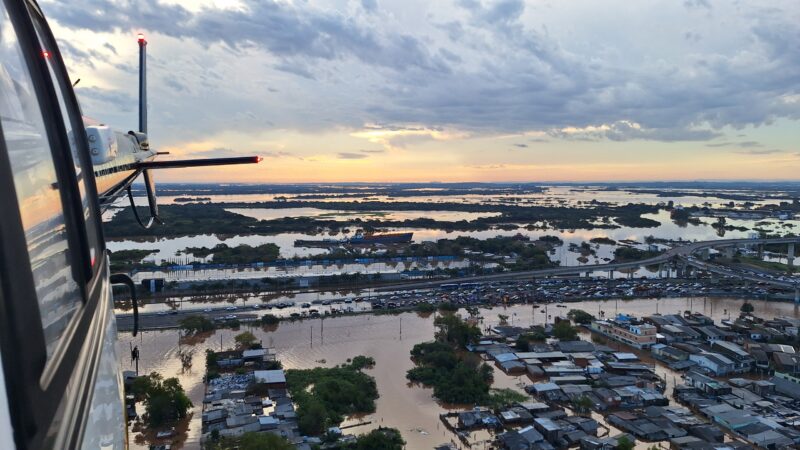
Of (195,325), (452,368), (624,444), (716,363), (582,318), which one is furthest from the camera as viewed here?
(582,318)

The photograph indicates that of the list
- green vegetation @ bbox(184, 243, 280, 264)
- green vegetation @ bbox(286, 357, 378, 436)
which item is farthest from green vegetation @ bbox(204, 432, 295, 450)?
green vegetation @ bbox(184, 243, 280, 264)

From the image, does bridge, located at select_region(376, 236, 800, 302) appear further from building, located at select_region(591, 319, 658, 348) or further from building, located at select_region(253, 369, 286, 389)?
building, located at select_region(253, 369, 286, 389)

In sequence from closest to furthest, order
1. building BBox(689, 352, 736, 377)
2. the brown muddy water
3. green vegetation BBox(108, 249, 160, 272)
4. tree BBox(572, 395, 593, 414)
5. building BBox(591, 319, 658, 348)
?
the brown muddy water < tree BBox(572, 395, 593, 414) < building BBox(689, 352, 736, 377) < building BBox(591, 319, 658, 348) < green vegetation BBox(108, 249, 160, 272)

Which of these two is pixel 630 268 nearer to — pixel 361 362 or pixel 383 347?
pixel 383 347

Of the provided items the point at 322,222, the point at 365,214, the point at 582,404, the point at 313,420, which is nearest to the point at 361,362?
the point at 313,420

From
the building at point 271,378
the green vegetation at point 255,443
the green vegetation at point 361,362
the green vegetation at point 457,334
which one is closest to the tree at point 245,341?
the building at point 271,378

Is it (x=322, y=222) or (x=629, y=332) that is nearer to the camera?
(x=629, y=332)
